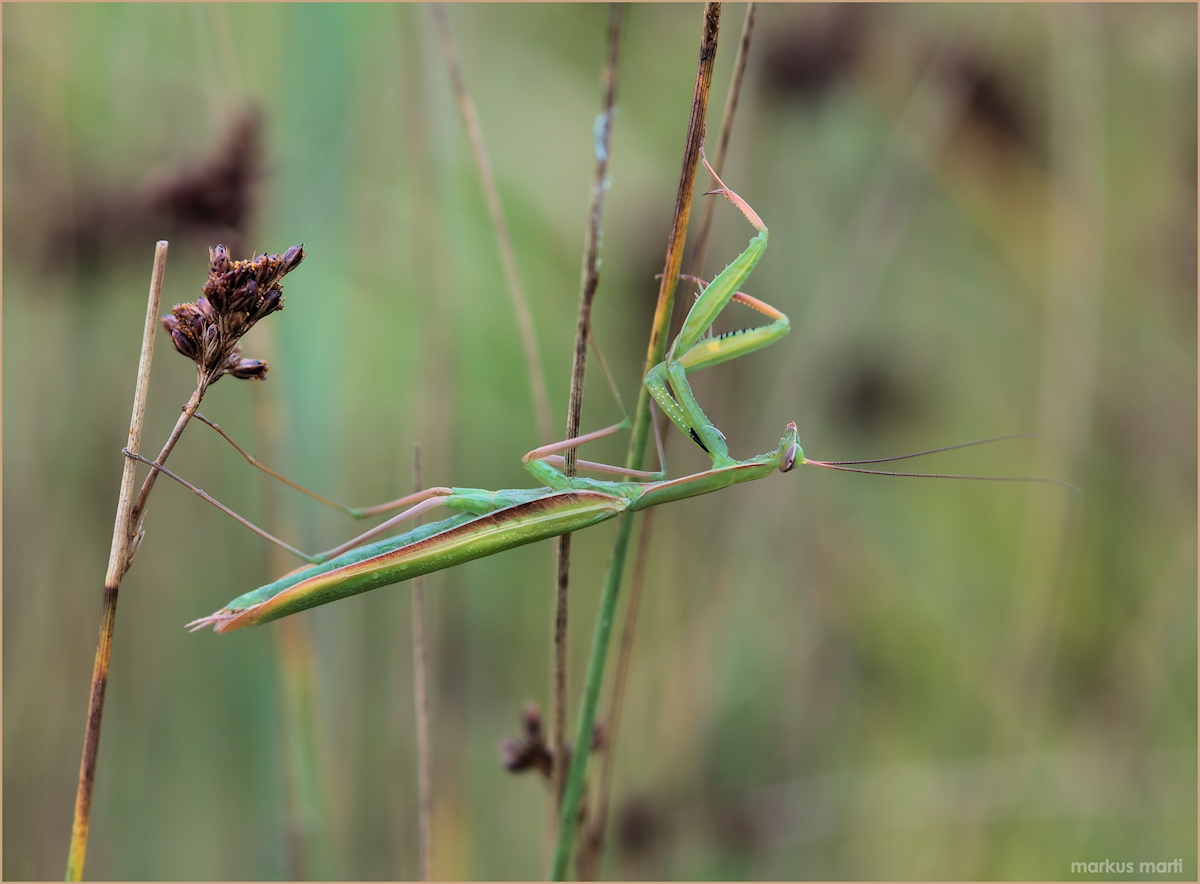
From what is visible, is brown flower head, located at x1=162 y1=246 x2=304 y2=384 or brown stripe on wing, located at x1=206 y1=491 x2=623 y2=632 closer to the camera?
brown flower head, located at x1=162 y1=246 x2=304 y2=384

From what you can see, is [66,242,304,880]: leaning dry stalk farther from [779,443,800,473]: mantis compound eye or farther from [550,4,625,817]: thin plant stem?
[779,443,800,473]: mantis compound eye

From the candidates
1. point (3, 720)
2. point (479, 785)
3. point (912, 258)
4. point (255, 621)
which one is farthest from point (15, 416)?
point (912, 258)

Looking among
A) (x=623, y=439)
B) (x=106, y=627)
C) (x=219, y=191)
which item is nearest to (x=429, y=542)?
(x=106, y=627)

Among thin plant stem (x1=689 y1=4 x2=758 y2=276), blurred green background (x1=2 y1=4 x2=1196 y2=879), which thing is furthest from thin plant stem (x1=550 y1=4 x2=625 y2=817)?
blurred green background (x1=2 y1=4 x2=1196 y2=879)

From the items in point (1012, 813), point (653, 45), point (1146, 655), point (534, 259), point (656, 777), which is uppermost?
point (653, 45)

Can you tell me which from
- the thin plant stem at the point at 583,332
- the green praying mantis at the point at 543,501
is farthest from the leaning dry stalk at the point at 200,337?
the thin plant stem at the point at 583,332

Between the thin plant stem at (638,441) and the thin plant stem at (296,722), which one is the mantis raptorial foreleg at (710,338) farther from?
the thin plant stem at (296,722)

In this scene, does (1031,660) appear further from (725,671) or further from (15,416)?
(15,416)
